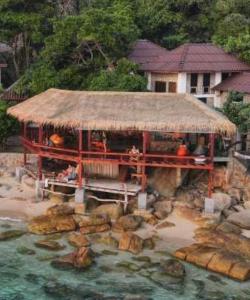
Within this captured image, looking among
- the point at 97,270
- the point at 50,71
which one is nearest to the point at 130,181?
the point at 97,270

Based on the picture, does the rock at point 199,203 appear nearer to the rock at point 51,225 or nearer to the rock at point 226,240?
the rock at point 226,240

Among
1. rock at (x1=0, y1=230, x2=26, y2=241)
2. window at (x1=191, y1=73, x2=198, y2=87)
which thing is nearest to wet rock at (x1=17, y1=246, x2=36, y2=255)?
rock at (x1=0, y1=230, x2=26, y2=241)

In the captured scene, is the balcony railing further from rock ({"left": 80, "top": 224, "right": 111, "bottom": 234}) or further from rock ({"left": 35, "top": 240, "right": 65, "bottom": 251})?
rock ({"left": 35, "top": 240, "right": 65, "bottom": 251})

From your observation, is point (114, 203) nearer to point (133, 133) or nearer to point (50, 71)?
point (133, 133)

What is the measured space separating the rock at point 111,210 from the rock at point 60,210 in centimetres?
120

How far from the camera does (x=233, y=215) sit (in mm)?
26219

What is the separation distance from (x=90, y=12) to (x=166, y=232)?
17069 mm

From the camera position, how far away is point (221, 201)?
27.0m

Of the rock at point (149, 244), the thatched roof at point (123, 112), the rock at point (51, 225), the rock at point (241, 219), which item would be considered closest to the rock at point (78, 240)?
the rock at point (51, 225)

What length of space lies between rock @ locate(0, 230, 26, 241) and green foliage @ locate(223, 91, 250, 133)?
14.8 meters

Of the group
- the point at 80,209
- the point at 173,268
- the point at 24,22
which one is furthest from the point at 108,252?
the point at 24,22

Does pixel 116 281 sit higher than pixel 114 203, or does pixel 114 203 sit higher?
pixel 114 203

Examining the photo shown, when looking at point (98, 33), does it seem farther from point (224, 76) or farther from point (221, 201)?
point (221, 201)

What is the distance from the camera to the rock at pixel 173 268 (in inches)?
815
